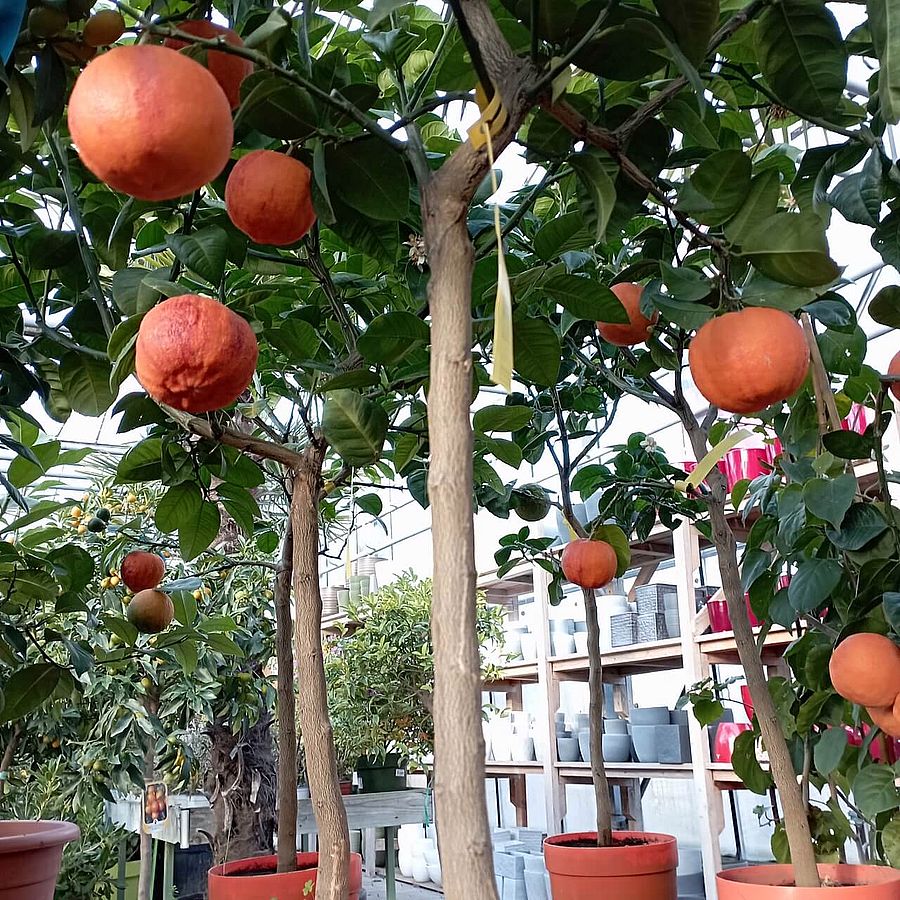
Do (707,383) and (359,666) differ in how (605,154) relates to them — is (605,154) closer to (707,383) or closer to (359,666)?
(707,383)

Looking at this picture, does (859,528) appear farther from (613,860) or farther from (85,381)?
(85,381)

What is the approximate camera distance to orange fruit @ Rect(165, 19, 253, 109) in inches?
22.3

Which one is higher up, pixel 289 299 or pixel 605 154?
pixel 289 299

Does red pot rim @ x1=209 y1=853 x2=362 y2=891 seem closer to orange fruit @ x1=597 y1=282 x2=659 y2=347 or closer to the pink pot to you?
orange fruit @ x1=597 y1=282 x2=659 y2=347

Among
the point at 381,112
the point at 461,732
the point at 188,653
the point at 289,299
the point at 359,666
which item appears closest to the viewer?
the point at 461,732

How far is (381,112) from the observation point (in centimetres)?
93

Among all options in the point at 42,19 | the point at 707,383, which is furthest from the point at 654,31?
the point at 42,19

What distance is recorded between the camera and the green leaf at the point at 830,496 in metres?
0.83

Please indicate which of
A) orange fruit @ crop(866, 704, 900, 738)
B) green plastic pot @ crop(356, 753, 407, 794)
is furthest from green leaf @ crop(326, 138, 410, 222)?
green plastic pot @ crop(356, 753, 407, 794)

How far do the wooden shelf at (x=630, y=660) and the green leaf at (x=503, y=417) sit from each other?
1.95 meters

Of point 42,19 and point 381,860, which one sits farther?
point 381,860

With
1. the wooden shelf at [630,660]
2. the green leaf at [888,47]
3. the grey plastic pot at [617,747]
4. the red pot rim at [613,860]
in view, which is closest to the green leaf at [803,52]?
the green leaf at [888,47]

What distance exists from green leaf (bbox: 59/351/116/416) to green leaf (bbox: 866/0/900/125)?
659 millimetres

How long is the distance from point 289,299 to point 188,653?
56 centimetres
